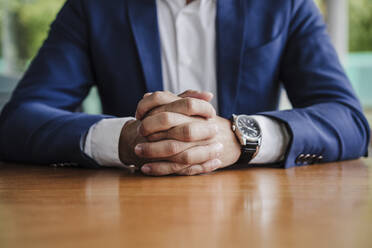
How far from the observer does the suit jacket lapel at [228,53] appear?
1.45 metres

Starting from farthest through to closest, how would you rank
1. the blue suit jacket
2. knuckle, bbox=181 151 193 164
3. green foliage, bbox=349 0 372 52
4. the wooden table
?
green foliage, bbox=349 0 372 52, the blue suit jacket, knuckle, bbox=181 151 193 164, the wooden table

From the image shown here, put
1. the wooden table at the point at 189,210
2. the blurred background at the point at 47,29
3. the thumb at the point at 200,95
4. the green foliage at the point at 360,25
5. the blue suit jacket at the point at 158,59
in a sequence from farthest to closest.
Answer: the green foliage at the point at 360,25, the blurred background at the point at 47,29, the blue suit jacket at the point at 158,59, the thumb at the point at 200,95, the wooden table at the point at 189,210

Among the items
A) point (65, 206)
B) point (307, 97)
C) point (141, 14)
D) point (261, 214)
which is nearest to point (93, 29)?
point (141, 14)

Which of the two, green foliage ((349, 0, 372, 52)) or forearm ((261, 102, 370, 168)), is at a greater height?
green foliage ((349, 0, 372, 52))

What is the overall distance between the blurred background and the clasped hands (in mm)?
1738

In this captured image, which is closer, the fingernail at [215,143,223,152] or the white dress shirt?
the fingernail at [215,143,223,152]

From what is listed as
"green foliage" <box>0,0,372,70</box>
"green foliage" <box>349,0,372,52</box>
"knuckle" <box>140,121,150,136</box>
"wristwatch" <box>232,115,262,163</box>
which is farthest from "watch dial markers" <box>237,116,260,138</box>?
"green foliage" <box>349,0,372,52</box>

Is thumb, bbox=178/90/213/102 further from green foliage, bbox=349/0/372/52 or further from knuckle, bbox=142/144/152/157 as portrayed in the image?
green foliage, bbox=349/0/372/52

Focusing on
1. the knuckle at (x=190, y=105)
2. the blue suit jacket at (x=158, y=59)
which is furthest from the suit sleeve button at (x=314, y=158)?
the knuckle at (x=190, y=105)

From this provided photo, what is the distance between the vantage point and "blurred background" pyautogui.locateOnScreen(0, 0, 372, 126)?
10.2 ft

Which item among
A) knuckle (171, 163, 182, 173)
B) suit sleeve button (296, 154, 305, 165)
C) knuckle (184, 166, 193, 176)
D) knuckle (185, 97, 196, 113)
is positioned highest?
knuckle (185, 97, 196, 113)

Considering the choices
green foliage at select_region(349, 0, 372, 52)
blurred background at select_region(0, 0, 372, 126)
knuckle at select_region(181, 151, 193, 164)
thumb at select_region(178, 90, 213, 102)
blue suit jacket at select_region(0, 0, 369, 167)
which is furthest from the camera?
green foliage at select_region(349, 0, 372, 52)

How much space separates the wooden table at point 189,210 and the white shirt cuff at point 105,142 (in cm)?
10

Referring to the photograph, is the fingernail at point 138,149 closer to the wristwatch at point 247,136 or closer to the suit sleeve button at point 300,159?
the wristwatch at point 247,136
